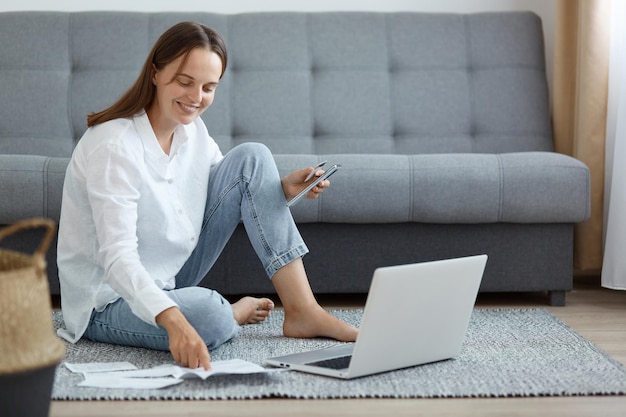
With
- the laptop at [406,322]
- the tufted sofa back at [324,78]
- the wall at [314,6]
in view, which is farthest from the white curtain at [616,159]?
the laptop at [406,322]

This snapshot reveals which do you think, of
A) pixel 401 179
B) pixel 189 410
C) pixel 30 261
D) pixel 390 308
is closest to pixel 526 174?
pixel 401 179

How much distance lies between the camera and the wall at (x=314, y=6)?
10.7 ft

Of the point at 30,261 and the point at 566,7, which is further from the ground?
the point at 566,7

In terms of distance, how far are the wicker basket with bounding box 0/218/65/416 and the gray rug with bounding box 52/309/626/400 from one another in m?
0.28

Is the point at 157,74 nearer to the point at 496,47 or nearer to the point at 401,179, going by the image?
the point at 401,179

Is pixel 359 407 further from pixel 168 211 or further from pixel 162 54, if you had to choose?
pixel 162 54

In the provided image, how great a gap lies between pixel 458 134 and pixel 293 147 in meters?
0.54

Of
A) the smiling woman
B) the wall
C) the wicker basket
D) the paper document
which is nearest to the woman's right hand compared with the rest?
the paper document

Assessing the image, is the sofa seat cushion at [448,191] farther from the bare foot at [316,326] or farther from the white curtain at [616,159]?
the bare foot at [316,326]

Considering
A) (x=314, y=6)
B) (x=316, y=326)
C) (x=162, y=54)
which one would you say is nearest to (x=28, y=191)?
(x=162, y=54)

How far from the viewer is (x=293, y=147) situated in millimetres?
2980

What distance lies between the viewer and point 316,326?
78.7 inches

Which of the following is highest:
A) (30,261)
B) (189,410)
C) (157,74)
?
(157,74)

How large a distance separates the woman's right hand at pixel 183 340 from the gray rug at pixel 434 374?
0.04m
